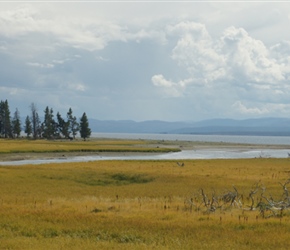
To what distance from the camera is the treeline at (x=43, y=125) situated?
15850cm

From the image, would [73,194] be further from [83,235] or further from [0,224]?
[83,235]

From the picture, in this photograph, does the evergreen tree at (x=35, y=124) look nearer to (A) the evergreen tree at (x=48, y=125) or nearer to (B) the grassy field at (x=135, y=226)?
(A) the evergreen tree at (x=48, y=125)

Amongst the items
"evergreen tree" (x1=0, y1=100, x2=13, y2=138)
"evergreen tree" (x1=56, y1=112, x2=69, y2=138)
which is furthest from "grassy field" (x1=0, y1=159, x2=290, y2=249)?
"evergreen tree" (x1=56, y1=112, x2=69, y2=138)

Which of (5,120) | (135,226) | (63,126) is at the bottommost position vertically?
(135,226)

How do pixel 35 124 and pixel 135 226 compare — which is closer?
pixel 135 226

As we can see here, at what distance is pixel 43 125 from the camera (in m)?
172

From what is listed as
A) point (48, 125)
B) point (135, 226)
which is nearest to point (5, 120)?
point (48, 125)

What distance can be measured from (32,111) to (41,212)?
15584 cm

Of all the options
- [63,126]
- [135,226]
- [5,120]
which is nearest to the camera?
[135,226]

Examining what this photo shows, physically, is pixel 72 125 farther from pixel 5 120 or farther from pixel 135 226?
pixel 135 226

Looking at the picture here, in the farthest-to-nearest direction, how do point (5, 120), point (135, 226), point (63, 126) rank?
point (63, 126) < point (5, 120) < point (135, 226)

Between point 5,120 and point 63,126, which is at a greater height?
point 5,120

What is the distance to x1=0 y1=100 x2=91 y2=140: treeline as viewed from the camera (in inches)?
6240

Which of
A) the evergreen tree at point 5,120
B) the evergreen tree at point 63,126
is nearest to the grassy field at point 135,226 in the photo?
the evergreen tree at point 5,120
